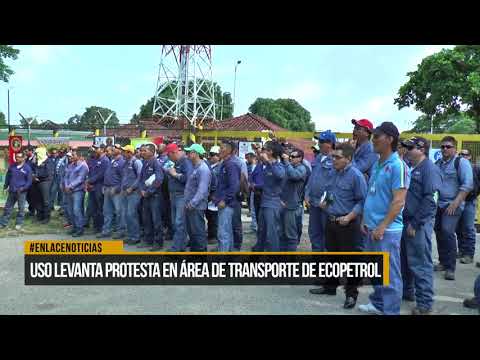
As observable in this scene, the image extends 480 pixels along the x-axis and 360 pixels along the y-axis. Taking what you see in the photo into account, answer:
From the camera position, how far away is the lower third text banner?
18.8ft

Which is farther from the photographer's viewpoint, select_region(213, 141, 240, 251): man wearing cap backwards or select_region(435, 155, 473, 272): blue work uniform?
select_region(213, 141, 240, 251): man wearing cap backwards

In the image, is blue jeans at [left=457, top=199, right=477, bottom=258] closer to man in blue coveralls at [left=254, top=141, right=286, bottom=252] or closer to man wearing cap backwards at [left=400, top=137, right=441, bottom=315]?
man wearing cap backwards at [left=400, top=137, right=441, bottom=315]

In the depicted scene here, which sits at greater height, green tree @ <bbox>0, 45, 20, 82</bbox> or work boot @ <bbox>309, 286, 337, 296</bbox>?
green tree @ <bbox>0, 45, 20, 82</bbox>

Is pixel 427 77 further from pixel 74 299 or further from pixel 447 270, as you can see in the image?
pixel 74 299

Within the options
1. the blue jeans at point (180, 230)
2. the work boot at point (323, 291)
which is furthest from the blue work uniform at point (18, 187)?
the work boot at point (323, 291)

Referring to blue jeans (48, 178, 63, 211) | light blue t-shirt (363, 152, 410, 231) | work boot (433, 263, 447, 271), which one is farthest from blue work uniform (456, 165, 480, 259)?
blue jeans (48, 178, 63, 211)

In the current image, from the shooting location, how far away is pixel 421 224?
4.62m

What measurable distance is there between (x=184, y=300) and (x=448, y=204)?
4159 mm

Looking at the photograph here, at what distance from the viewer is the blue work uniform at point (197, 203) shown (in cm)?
Result: 641

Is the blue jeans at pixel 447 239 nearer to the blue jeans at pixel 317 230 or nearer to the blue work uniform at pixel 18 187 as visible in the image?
the blue jeans at pixel 317 230

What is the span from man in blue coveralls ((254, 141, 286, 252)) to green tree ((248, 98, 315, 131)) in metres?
43.9

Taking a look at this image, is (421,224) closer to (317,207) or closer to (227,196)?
(317,207)

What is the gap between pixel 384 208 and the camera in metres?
4.17
